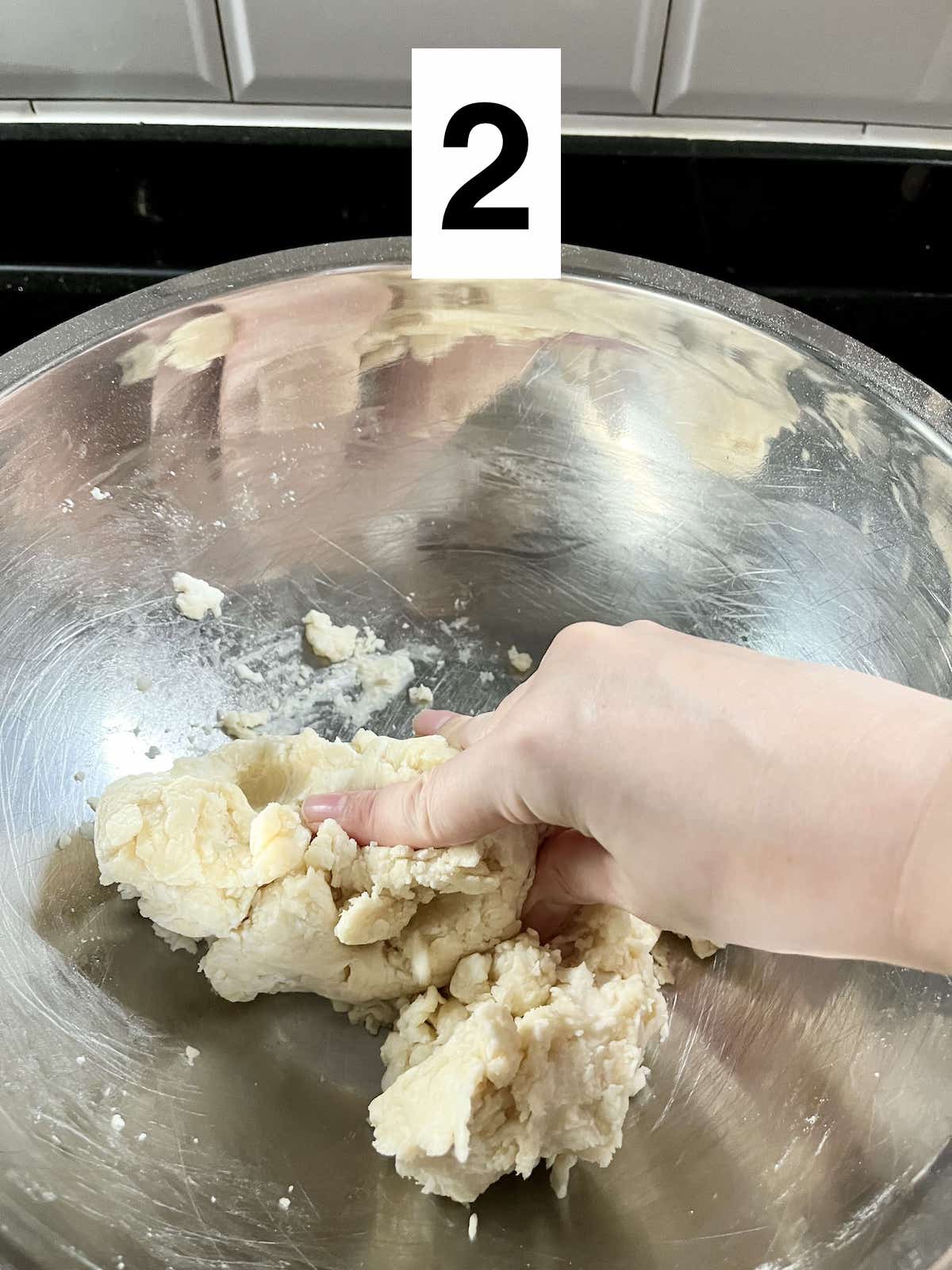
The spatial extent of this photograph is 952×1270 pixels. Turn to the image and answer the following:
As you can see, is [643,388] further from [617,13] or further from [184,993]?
[184,993]

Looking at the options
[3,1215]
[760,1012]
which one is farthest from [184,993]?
[760,1012]

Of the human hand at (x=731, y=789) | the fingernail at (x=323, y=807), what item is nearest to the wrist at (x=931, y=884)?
the human hand at (x=731, y=789)

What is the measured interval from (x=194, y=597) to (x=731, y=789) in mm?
890

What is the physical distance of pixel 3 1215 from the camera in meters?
0.87

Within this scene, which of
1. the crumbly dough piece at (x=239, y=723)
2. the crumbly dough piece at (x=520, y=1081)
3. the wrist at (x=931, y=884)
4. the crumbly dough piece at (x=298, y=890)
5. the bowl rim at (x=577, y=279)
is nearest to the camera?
the wrist at (x=931, y=884)

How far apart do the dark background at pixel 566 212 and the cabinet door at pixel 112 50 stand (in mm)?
64

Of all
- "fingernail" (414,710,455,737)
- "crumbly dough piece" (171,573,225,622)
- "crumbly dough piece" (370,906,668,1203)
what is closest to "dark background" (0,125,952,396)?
"crumbly dough piece" (171,573,225,622)

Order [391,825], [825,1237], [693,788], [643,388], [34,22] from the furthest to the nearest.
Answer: [34,22] → [643,388] → [391,825] → [825,1237] → [693,788]

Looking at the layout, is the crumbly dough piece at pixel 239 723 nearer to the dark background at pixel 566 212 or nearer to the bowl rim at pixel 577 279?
the bowl rim at pixel 577 279

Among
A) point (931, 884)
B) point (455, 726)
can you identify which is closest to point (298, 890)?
point (455, 726)

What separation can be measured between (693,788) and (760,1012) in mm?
492

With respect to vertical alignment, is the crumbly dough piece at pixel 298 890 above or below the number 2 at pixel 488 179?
below

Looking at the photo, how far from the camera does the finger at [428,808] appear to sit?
3.28ft

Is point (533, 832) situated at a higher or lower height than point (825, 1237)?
higher
